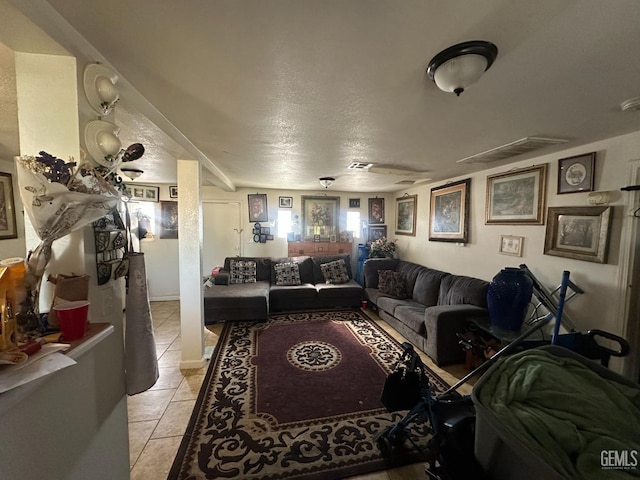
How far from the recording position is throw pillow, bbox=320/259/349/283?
458 centimetres

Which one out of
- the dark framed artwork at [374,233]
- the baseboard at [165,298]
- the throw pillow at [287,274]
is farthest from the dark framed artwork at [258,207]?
the dark framed artwork at [374,233]

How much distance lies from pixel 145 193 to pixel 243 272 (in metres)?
2.43

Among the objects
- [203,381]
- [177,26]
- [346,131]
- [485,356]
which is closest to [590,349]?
[485,356]

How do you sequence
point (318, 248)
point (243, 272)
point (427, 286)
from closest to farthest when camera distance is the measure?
point (427, 286) → point (243, 272) → point (318, 248)

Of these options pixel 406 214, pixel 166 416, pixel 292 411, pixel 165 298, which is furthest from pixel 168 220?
pixel 406 214

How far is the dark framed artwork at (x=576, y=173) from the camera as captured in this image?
2.09m

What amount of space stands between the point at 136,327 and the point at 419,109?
2.07 meters

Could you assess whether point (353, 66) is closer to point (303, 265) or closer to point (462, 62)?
point (462, 62)

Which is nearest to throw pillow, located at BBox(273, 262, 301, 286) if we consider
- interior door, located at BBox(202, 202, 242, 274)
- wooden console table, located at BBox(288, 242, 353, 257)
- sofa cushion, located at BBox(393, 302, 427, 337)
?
wooden console table, located at BBox(288, 242, 353, 257)

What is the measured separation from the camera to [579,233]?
2.16 meters

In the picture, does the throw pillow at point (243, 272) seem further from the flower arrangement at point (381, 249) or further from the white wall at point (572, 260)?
the white wall at point (572, 260)

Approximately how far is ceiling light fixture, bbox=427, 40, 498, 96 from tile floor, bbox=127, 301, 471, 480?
221 centimetres

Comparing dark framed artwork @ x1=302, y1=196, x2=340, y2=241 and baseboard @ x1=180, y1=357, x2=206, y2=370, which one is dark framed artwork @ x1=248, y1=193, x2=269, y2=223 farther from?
baseboard @ x1=180, y1=357, x2=206, y2=370

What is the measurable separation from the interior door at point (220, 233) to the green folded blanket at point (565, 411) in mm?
4865
